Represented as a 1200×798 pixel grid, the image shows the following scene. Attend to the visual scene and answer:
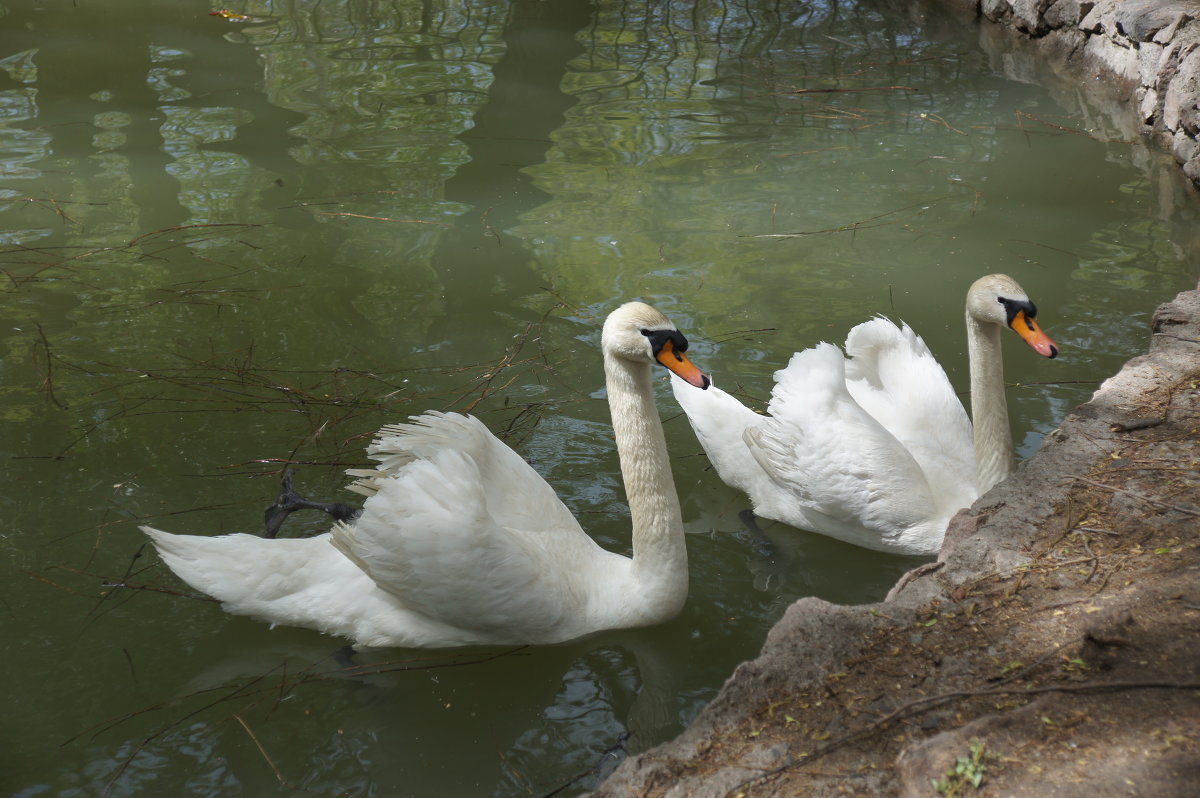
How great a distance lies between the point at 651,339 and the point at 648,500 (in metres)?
0.62

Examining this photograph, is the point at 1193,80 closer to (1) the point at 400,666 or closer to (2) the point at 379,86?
(2) the point at 379,86

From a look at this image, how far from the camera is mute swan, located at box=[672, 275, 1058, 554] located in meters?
4.36

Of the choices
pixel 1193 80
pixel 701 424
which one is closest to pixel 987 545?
pixel 701 424

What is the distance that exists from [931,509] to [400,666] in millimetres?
2211

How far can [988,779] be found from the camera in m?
2.43

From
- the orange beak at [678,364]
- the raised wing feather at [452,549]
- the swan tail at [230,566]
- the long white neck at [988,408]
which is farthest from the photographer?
the long white neck at [988,408]

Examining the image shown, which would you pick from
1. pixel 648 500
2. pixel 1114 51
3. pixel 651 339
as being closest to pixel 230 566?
pixel 648 500

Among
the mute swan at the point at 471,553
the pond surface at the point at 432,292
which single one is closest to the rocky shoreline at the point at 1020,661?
the pond surface at the point at 432,292

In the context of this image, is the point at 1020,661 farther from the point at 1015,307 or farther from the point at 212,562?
the point at 212,562

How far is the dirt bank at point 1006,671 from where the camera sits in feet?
8.15

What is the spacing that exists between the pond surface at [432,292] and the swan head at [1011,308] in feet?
3.50

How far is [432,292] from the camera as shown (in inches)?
258

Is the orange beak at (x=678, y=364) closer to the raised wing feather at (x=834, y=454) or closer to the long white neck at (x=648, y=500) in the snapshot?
the long white neck at (x=648, y=500)

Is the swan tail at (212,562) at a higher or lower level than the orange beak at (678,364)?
lower
